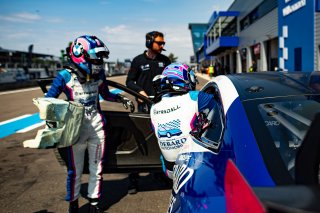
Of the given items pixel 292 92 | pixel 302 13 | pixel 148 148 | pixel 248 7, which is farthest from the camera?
pixel 248 7

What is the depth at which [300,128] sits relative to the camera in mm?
1936

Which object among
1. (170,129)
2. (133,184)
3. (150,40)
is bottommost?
(133,184)

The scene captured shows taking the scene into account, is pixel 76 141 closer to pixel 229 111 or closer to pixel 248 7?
pixel 229 111

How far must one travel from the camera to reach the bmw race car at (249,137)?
4.51 ft

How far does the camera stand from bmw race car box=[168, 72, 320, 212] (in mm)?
1374

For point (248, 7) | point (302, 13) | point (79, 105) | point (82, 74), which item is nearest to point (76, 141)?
point (79, 105)

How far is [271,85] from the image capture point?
2.02 metres

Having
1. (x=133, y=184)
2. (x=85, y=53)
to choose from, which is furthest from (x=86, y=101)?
(x=133, y=184)

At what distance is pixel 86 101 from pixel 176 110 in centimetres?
96

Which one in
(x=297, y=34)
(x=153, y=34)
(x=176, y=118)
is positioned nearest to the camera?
(x=176, y=118)

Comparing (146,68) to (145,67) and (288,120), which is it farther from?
(288,120)

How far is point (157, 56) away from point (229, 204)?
3.54m

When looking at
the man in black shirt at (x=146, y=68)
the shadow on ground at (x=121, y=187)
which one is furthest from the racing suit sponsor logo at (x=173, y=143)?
the man in black shirt at (x=146, y=68)

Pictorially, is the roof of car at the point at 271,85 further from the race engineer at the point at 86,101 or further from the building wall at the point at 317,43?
the building wall at the point at 317,43
